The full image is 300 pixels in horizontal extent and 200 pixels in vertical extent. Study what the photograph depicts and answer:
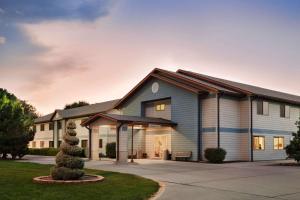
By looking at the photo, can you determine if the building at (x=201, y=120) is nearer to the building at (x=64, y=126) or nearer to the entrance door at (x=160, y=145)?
the entrance door at (x=160, y=145)

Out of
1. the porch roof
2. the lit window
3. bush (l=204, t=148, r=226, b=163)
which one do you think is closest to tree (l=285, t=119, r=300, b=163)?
bush (l=204, t=148, r=226, b=163)

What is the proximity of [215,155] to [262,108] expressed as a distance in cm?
660

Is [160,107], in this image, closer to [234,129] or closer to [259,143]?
[234,129]

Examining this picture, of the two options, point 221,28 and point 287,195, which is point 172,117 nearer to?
point 221,28

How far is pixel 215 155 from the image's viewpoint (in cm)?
2934

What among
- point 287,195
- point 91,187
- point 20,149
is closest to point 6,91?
point 20,149

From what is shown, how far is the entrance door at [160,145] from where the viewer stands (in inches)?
1380

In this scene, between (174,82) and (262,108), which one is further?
(174,82)

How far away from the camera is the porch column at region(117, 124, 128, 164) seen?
1169 inches

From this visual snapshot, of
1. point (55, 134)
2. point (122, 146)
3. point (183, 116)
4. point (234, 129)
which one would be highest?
point (183, 116)

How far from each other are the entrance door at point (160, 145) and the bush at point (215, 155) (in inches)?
231

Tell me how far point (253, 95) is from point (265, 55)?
7422mm

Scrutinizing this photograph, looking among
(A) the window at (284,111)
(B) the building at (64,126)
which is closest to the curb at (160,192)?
(A) the window at (284,111)

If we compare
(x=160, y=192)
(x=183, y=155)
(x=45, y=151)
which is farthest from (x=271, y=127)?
(x=45, y=151)
